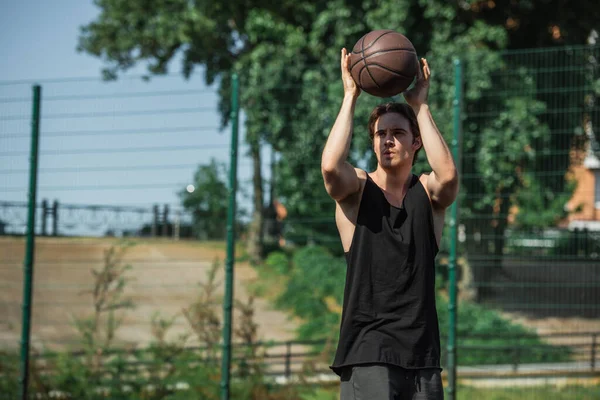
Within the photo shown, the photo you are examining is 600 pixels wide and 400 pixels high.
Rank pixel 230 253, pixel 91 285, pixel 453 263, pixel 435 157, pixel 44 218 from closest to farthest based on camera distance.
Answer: pixel 435 157 → pixel 453 263 → pixel 230 253 → pixel 44 218 → pixel 91 285

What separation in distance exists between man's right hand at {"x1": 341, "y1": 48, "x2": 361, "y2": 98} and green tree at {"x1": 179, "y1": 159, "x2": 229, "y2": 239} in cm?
353

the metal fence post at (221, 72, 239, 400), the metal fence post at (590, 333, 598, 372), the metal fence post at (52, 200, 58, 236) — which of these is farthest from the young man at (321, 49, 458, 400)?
the metal fence post at (590, 333, 598, 372)

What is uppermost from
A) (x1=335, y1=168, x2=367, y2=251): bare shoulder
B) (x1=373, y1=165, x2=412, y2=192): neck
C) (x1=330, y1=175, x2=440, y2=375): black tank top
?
(x1=373, y1=165, x2=412, y2=192): neck

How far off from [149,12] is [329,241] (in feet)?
46.6

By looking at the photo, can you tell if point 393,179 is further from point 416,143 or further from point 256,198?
point 256,198

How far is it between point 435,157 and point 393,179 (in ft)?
0.71

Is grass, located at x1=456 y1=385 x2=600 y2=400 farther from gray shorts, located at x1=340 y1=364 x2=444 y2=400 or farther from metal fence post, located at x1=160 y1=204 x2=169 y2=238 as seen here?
gray shorts, located at x1=340 y1=364 x2=444 y2=400

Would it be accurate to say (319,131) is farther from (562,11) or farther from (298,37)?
(562,11)

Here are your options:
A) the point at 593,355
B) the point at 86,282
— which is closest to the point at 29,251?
the point at 86,282

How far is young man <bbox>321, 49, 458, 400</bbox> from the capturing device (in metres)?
3.16

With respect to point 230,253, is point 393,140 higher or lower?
higher

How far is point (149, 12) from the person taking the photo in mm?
19969

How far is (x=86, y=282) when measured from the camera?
7320 mm

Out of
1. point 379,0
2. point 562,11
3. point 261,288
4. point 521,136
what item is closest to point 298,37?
point 379,0
